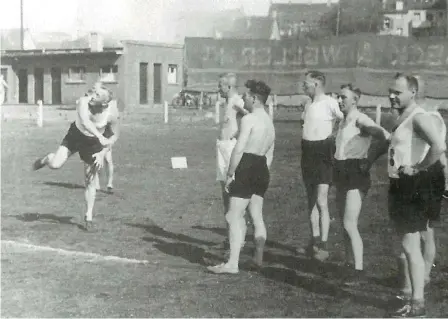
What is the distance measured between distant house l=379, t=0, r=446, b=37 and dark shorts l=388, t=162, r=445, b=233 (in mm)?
91185

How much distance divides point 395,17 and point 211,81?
181 ft

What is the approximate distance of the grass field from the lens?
6082mm

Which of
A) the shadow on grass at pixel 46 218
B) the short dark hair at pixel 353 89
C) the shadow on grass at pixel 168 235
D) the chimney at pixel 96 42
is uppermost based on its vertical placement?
the chimney at pixel 96 42

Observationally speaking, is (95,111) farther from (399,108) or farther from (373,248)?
(399,108)

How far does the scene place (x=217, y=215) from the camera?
36.8ft

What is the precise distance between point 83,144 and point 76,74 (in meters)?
46.3

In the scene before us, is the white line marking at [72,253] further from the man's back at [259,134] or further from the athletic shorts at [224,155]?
the man's back at [259,134]

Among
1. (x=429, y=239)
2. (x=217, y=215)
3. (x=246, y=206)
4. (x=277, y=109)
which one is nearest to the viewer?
(x=429, y=239)

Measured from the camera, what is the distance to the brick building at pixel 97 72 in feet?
172

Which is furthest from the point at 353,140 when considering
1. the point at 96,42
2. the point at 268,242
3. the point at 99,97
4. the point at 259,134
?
the point at 96,42

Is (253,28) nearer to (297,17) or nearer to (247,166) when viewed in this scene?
(297,17)

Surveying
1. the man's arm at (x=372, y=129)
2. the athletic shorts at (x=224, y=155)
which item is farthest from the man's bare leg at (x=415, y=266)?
the athletic shorts at (x=224, y=155)

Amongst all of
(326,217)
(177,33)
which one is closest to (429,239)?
(326,217)

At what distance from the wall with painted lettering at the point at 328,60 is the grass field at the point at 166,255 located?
3492 cm
